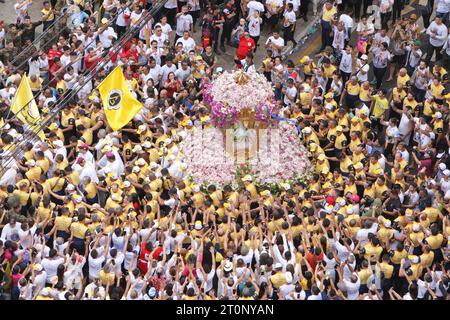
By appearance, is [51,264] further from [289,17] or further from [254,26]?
[289,17]

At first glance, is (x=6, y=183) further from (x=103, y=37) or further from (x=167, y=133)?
(x=103, y=37)

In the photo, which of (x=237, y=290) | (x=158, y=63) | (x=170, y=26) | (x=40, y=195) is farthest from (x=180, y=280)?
(x=170, y=26)

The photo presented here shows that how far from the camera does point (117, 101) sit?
30406 mm

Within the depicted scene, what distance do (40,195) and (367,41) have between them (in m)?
9.95

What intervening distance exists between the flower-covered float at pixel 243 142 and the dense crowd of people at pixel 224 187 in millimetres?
362

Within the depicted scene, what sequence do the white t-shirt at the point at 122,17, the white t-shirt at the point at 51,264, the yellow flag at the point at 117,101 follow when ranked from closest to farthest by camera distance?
the white t-shirt at the point at 51,264
the yellow flag at the point at 117,101
the white t-shirt at the point at 122,17

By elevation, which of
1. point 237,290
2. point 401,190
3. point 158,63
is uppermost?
point 158,63

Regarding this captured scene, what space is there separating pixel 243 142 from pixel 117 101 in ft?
10.0

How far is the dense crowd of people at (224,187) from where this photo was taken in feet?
86.4

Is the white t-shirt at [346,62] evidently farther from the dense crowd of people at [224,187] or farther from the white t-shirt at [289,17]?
the white t-shirt at [289,17]

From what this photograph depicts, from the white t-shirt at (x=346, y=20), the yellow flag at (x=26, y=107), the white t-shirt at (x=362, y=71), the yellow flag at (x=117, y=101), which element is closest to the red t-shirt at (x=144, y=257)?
the yellow flag at (x=117, y=101)

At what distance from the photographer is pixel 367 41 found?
111 ft

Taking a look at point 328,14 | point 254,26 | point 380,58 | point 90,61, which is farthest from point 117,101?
point 380,58

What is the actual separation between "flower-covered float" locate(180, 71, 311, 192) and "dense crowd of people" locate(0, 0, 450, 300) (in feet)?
1.19
